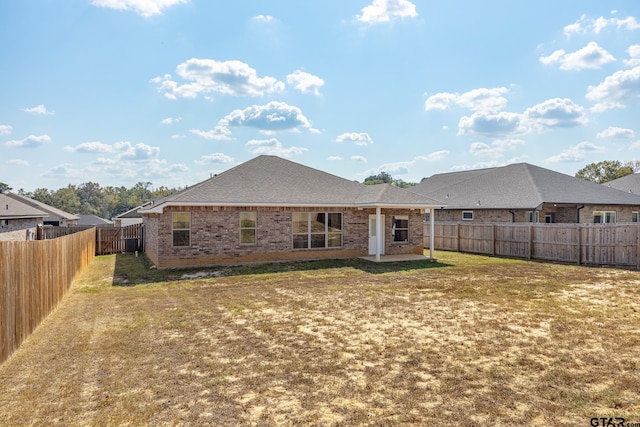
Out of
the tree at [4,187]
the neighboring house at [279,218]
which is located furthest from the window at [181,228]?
the tree at [4,187]

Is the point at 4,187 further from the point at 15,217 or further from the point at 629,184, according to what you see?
the point at 629,184

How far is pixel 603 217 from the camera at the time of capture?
24406mm

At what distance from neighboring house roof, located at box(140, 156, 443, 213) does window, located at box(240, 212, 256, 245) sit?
745 millimetres

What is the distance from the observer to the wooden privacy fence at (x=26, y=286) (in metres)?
5.58

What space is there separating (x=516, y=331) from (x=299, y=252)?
440 inches

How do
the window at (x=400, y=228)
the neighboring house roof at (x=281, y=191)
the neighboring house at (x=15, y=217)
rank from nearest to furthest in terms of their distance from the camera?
the neighboring house roof at (x=281, y=191) → the window at (x=400, y=228) → the neighboring house at (x=15, y=217)

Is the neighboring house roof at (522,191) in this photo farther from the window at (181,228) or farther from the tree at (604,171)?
the tree at (604,171)

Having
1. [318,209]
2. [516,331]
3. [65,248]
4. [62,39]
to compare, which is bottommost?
[516,331]

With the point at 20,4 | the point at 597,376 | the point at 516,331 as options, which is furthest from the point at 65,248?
the point at 597,376

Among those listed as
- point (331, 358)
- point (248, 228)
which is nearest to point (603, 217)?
point (248, 228)

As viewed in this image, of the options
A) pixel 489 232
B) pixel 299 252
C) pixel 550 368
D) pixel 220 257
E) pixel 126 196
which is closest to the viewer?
pixel 550 368

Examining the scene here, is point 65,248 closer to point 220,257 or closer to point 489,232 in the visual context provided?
point 220,257

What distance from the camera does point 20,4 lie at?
38.9 feet

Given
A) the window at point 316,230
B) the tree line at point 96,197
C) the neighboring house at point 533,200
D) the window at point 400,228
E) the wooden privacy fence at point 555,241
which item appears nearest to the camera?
the wooden privacy fence at point 555,241
